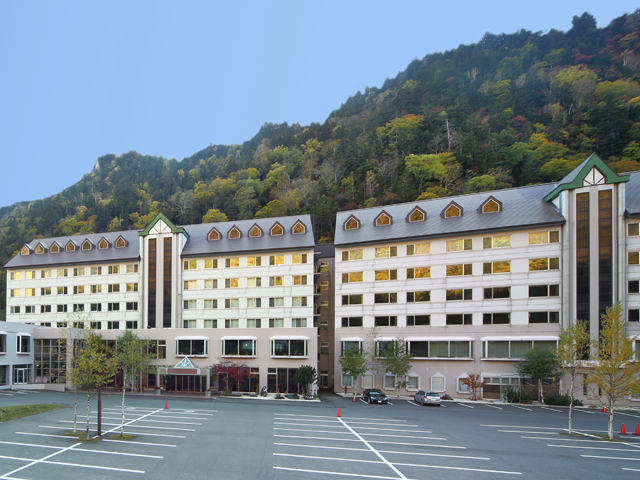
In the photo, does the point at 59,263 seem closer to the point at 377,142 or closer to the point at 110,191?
the point at 377,142

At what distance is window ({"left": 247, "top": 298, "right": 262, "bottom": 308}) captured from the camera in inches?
2244

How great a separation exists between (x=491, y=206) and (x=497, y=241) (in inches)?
193

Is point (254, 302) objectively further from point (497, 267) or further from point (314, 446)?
point (314, 446)

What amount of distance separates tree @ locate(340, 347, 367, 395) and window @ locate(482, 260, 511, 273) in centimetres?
1758

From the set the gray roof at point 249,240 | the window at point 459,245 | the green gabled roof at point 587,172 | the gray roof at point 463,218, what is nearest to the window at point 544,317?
the gray roof at point 463,218

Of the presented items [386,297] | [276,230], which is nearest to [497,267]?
[386,297]

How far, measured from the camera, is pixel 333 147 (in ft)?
452

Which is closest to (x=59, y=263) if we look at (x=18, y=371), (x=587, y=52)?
(x=18, y=371)

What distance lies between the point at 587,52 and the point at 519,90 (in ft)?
109

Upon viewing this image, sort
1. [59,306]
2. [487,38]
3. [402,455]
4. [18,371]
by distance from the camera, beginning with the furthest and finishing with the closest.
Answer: [487,38], [59,306], [18,371], [402,455]

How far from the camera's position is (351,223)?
192ft

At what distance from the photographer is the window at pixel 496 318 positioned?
4838cm

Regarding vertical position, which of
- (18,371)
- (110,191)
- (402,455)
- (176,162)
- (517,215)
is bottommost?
(18,371)

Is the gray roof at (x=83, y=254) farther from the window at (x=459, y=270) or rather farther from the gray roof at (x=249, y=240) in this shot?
the window at (x=459, y=270)
